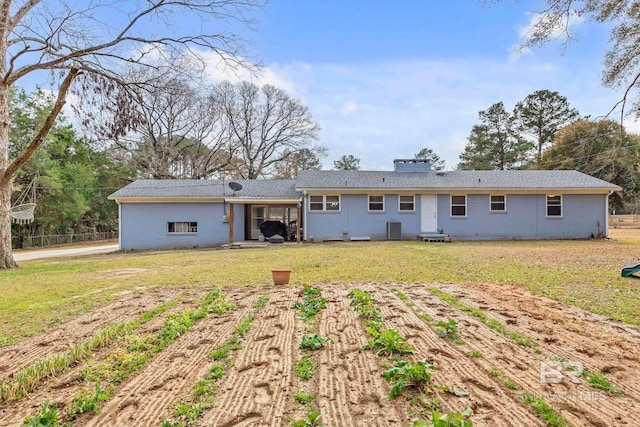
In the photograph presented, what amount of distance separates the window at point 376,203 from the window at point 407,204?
3.09 feet

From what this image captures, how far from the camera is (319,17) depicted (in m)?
10.6

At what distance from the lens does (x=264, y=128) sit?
3609 cm

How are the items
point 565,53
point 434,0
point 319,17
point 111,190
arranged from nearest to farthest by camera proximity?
point 565,53 → point 434,0 → point 319,17 → point 111,190

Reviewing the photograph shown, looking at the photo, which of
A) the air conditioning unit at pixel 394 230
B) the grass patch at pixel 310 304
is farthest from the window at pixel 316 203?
the grass patch at pixel 310 304

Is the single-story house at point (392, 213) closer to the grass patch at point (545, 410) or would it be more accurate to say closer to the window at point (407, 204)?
the window at point (407, 204)

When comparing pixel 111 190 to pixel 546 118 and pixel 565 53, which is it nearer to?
pixel 565 53

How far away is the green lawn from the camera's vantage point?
5.29 m

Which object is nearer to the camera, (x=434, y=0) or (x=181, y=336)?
(x=181, y=336)

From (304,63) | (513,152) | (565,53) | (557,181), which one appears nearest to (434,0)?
(565,53)

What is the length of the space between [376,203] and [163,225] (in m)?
10.7

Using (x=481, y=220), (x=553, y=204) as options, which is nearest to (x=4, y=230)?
(x=481, y=220)

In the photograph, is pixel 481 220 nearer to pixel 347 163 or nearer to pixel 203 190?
pixel 203 190

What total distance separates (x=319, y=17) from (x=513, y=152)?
33.4 meters

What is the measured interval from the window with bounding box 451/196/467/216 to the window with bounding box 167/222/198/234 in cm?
1297
